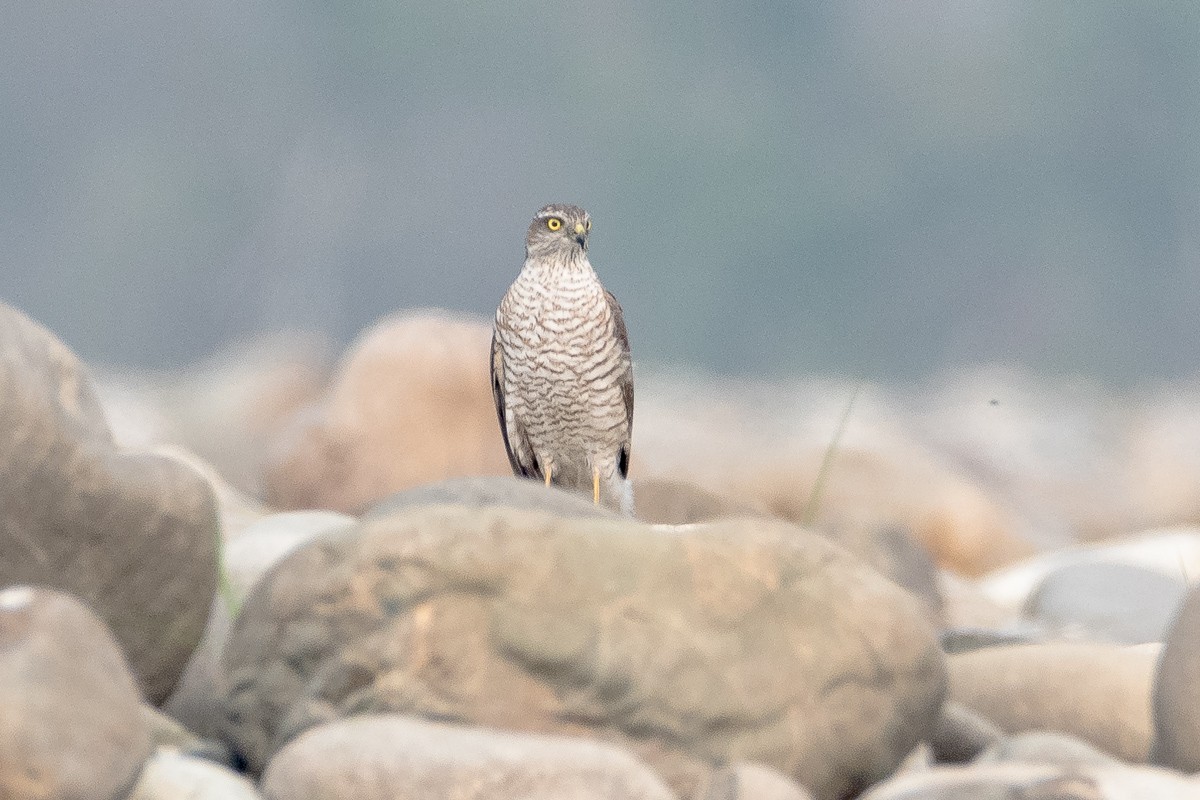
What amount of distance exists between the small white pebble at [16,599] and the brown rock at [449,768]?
26.1 inches

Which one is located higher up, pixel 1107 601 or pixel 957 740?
pixel 957 740

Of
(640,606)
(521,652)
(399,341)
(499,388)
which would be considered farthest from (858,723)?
(399,341)

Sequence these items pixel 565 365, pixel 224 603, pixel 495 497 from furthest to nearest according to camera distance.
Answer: pixel 565 365, pixel 224 603, pixel 495 497

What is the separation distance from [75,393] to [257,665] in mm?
950

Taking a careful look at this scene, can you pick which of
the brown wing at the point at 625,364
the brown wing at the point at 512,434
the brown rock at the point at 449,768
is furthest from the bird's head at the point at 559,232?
the brown rock at the point at 449,768

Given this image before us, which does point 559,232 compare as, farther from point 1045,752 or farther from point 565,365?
point 1045,752

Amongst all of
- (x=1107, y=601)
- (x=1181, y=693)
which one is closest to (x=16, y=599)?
(x=1181, y=693)

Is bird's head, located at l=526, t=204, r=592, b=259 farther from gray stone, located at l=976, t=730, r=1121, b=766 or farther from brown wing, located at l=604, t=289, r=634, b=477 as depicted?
gray stone, located at l=976, t=730, r=1121, b=766

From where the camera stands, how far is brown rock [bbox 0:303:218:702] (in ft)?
12.1

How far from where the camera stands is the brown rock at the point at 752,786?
320 centimetres

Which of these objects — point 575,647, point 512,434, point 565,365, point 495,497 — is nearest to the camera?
point 575,647

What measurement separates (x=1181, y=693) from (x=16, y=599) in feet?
9.07

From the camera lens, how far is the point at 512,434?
22.9 feet

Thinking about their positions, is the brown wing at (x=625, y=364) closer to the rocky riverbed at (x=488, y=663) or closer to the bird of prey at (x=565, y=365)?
the bird of prey at (x=565, y=365)
